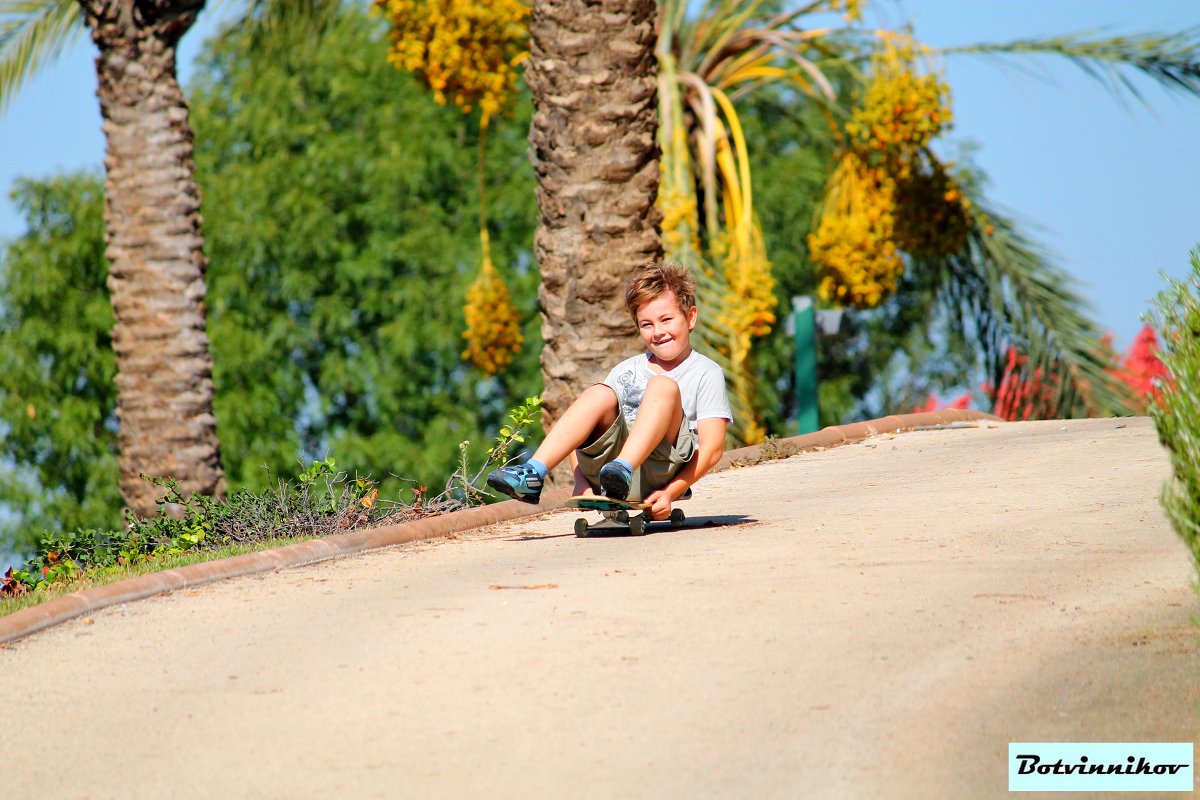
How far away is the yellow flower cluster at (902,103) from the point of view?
14648 mm

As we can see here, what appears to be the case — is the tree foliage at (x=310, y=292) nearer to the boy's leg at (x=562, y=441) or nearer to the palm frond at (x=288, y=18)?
the palm frond at (x=288, y=18)

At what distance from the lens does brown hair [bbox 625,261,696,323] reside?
21.6 feet

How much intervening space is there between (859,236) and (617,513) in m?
9.25

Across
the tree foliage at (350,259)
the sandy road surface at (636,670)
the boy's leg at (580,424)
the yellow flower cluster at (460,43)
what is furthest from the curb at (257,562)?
the tree foliage at (350,259)

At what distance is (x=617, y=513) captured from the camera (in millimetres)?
6750

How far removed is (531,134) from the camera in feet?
33.9

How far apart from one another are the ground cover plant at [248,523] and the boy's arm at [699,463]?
4.17ft

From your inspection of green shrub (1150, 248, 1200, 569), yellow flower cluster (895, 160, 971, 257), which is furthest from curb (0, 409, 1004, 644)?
yellow flower cluster (895, 160, 971, 257)

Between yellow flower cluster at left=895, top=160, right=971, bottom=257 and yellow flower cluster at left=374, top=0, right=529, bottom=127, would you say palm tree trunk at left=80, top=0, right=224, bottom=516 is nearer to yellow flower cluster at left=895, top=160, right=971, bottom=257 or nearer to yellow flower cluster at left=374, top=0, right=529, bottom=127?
yellow flower cluster at left=374, top=0, right=529, bottom=127

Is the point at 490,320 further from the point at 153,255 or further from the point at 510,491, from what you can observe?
the point at 510,491

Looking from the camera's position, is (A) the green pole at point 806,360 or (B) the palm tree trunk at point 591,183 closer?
(B) the palm tree trunk at point 591,183

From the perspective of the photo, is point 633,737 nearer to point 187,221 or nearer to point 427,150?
point 187,221

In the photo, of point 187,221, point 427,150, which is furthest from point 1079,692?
point 427,150

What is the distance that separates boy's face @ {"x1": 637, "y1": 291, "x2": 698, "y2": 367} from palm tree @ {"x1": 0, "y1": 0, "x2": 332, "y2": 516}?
5.89 metres
